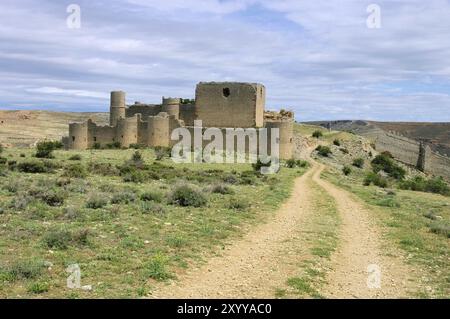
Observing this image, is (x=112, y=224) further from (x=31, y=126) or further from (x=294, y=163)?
(x=31, y=126)

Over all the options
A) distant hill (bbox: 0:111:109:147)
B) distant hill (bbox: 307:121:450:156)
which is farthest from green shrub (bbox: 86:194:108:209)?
distant hill (bbox: 307:121:450:156)

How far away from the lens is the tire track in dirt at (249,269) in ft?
23.9

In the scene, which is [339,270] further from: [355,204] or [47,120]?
[47,120]

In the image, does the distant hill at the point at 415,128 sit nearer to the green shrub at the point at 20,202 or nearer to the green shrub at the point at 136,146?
the green shrub at the point at 136,146

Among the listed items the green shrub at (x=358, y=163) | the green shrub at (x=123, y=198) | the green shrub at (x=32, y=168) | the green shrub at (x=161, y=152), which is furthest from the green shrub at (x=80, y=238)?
the green shrub at (x=358, y=163)

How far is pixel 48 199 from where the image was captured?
13742 mm

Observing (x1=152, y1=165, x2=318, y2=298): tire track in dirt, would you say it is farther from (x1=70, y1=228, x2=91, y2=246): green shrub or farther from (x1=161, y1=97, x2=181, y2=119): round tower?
(x1=161, y1=97, x2=181, y2=119): round tower

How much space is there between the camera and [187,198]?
15.0 meters

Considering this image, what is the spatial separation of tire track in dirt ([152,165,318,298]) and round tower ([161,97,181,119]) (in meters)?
25.2

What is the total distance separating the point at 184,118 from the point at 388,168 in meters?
18.4

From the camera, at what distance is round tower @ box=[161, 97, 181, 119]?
1469 inches

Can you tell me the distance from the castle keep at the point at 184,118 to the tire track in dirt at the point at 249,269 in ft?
73.1

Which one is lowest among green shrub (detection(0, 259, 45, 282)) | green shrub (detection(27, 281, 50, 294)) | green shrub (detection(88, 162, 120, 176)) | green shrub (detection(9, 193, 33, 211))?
green shrub (detection(27, 281, 50, 294))
